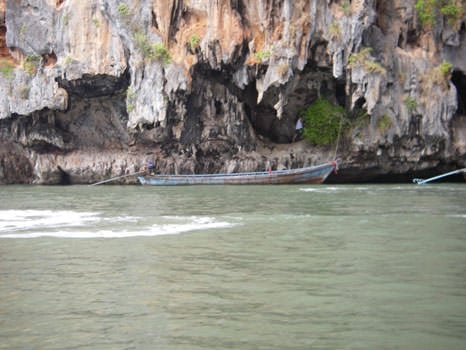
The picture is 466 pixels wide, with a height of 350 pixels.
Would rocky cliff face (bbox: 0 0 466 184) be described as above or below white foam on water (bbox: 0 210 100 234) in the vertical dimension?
above

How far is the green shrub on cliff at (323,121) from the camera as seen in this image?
26.4 metres

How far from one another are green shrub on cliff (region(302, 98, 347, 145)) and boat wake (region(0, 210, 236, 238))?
1472 centimetres

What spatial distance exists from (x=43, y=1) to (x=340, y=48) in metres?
13.6

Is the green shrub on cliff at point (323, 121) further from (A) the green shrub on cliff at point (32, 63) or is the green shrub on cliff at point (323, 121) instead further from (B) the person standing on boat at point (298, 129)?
(A) the green shrub on cliff at point (32, 63)

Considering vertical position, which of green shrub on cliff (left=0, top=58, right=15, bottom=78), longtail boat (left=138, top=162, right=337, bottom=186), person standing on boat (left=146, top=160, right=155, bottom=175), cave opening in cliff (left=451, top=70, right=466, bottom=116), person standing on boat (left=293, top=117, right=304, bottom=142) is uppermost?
green shrub on cliff (left=0, top=58, right=15, bottom=78)

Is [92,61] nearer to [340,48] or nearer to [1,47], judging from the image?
[1,47]

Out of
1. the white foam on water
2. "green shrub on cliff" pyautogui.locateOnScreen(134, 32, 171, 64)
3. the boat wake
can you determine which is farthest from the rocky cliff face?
the boat wake

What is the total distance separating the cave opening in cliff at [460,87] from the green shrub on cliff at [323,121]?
517 cm

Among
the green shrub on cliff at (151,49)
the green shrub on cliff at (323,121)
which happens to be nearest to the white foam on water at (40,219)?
the green shrub on cliff at (151,49)

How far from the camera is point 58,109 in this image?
90.7 ft

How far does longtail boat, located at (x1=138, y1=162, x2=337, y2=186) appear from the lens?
84.1ft

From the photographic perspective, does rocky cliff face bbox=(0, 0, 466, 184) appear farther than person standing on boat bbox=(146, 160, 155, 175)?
No

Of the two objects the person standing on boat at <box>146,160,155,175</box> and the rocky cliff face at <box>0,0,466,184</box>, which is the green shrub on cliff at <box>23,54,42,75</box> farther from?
the person standing on boat at <box>146,160,155,175</box>

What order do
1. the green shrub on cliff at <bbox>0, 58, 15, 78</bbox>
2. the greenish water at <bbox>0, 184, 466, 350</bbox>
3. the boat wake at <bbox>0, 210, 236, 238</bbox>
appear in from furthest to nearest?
the green shrub on cliff at <bbox>0, 58, 15, 78</bbox> < the boat wake at <bbox>0, 210, 236, 238</bbox> < the greenish water at <bbox>0, 184, 466, 350</bbox>
